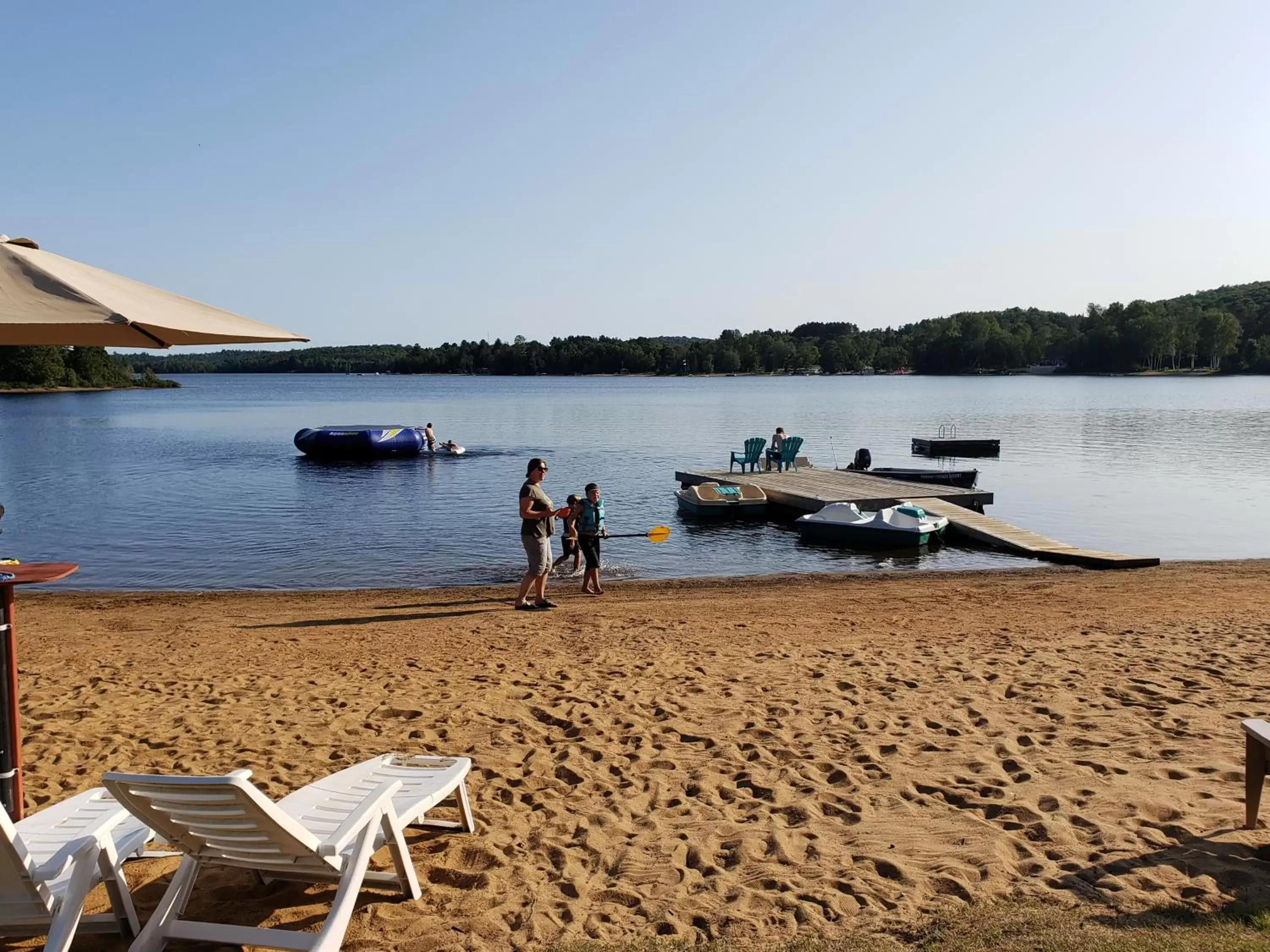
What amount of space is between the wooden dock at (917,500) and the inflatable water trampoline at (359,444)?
1600 centimetres

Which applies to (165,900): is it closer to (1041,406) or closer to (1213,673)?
(1213,673)

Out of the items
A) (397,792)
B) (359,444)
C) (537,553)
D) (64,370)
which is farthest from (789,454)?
(64,370)

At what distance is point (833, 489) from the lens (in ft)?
78.1

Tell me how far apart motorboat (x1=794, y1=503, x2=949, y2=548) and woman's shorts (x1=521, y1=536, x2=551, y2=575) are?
9399 millimetres

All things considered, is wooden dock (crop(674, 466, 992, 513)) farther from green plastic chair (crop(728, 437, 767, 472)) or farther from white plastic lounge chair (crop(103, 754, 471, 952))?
white plastic lounge chair (crop(103, 754, 471, 952))

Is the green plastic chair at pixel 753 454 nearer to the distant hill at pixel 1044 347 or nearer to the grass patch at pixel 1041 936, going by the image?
the grass patch at pixel 1041 936

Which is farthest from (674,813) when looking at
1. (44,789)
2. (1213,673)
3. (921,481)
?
(921,481)

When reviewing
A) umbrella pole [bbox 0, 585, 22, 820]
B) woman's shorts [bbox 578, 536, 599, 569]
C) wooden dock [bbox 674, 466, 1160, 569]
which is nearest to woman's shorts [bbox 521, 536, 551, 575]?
woman's shorts [bbox 578, 536, 599, 569]

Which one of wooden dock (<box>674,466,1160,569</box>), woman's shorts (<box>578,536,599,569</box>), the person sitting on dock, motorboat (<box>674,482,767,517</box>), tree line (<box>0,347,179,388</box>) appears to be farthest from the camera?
tree line (<box>0,347,179,388</box>)

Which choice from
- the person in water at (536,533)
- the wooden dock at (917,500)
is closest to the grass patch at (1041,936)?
the person in water at (536,533)

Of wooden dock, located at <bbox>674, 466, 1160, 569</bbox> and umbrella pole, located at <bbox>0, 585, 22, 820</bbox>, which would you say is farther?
wooden dock, located at <bbox>674, 466, 1160, 569</bbox>

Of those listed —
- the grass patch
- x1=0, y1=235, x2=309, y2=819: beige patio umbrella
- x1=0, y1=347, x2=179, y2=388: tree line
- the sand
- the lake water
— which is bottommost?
the lake water

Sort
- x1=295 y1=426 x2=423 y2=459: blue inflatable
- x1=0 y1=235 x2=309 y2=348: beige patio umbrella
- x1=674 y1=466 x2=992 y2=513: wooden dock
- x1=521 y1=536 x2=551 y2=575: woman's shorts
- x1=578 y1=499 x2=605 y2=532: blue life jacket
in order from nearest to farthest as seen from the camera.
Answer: x1=0 y1=235 x2=309 y2=348: beige patio umbrella
x1=521 y1=536 x2=551 y2=575: woman's shorts
x1=578 y1=499 x2=605 y2=532: blue life jacket
x1=674 y1=466 x2=992 y2=513: wooden dock
x1=295 y1=426 x2=423 y2=459: blue inflatable

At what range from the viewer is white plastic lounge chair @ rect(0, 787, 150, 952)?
3279 millimetres
